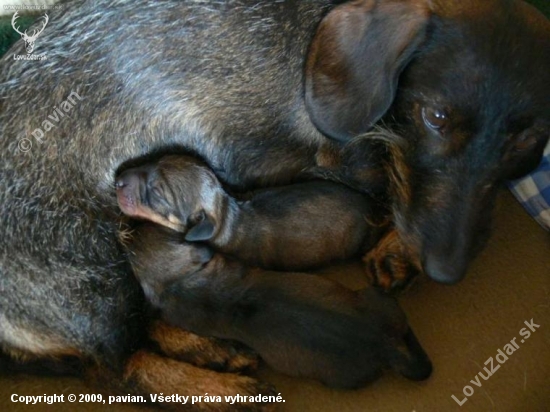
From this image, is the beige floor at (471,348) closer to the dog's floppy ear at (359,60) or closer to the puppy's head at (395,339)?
the puppy's head at (395,339)

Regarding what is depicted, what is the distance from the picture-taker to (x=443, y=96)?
1691 millimetres

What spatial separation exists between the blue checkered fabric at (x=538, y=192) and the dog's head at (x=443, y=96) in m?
0.32

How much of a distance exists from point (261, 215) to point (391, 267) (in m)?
0.43

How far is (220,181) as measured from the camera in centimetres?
212

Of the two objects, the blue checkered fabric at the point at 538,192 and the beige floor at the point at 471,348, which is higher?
the blue checkered fabric at the point at 538,192

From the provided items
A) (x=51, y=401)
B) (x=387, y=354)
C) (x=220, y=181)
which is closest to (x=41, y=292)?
(x=51, y=401)

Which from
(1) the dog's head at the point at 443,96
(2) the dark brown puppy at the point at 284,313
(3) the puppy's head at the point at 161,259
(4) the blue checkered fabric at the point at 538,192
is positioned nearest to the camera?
(1) the dog's head at the point at 443,96
